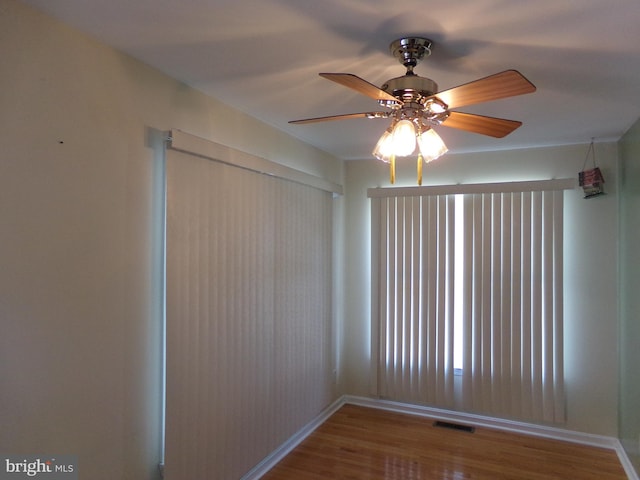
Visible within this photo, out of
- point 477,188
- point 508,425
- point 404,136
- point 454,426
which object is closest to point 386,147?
point 404,136

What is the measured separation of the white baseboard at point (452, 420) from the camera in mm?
2976

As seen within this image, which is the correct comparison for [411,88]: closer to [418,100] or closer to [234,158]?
[418,100]

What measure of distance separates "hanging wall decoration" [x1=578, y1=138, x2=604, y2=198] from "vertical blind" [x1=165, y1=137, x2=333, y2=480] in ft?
6.67

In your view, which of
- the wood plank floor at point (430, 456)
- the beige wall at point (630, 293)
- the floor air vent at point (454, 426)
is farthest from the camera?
the floor air vent at point (454, 426)

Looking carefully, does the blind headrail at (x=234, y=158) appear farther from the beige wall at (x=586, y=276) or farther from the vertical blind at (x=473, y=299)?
the beige wall at (x=586, y=276)

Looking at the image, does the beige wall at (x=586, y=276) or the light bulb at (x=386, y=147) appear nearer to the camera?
the light bulb at (x=386, y=147)

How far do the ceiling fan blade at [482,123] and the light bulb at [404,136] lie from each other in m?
0.25

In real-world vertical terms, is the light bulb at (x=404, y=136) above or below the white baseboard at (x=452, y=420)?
above

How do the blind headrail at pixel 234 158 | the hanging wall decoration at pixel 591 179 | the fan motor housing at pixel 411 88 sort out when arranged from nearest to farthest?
the fan motor housing at pixel 411 88, the blind headrail at pixel 234 158, the hanging wall decoration at pixel 591 179

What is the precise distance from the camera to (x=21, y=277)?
4.94 ft

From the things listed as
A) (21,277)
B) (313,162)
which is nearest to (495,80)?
(21,277)

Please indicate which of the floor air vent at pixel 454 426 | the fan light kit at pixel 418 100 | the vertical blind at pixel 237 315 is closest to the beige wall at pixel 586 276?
the floor air vent at pixel 454 426

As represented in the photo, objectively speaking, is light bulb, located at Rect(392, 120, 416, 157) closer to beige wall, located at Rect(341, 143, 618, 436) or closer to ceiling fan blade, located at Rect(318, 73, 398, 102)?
ceiling fan blade, located at Rect(318, 73, 398, 102)

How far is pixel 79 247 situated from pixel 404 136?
4.40 feet
